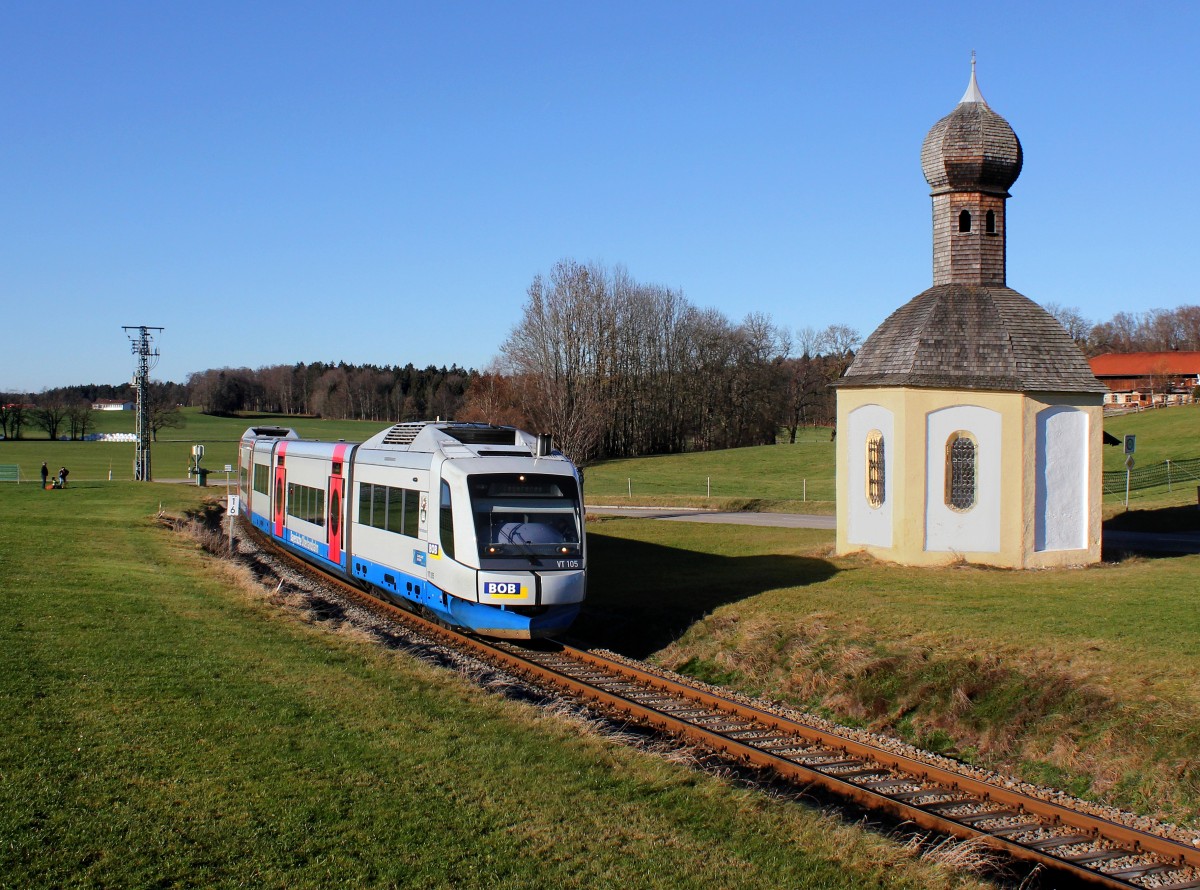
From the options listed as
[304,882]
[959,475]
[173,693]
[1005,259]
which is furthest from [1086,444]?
[304,882]

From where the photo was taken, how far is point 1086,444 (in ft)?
75.7

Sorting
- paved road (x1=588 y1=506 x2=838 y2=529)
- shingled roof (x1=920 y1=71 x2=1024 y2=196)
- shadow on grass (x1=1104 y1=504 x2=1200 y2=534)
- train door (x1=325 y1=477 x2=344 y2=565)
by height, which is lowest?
paved road (x1=588 y1=506 x2=838 y2=529)

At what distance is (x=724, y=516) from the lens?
133 ft

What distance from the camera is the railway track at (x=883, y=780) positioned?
7922 millimetres

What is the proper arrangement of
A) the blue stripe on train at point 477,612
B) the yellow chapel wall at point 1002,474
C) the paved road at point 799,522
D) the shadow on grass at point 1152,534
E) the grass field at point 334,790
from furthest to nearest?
the paved road at point 799,522 < the shadow on grass at point 1152,534 < the yellow chapel wall at point 1002,474 < the blue stripe on train at point 477,612 < the grass field at point 334,790

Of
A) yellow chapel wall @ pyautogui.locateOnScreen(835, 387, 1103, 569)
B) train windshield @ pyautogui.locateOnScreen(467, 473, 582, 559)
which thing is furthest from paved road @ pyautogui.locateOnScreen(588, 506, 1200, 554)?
train windshield @ pyautogui.locateOnScreen(467, 473, 582, 559)

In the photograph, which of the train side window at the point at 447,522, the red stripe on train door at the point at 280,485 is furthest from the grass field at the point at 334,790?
the red stripe on train door at the point at 280,485

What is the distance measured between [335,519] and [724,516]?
22122 mm

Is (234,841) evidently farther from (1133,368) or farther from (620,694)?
(1133,368)

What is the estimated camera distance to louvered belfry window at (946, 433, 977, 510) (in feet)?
74.0

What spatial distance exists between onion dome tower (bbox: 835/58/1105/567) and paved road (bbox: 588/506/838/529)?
10.6m

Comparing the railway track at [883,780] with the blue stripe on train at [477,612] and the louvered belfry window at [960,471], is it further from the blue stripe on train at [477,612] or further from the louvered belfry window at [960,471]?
the louvered belfry window at [960,471]

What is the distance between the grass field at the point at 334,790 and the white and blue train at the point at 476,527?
5.45 feet

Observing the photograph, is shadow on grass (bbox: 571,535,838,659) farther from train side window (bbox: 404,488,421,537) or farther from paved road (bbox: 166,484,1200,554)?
paved road (bbox: 166,484,1200,554)
